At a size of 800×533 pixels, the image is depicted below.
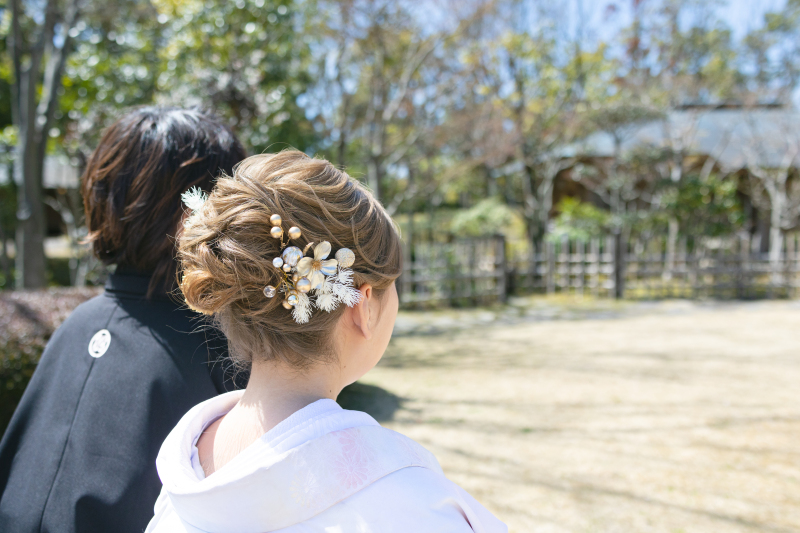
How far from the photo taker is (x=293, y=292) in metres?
0.77

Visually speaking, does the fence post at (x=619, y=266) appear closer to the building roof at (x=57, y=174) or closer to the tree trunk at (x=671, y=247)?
the tree trunk at (x=671, y=247)

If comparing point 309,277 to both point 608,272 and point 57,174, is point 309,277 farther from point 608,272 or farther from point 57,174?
point 608,272

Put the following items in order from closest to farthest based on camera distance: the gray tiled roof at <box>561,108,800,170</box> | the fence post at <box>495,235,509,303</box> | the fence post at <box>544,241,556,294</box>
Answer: the fence post at <box>495,235,509,303</box>, the fence post at <box>544,241,556,294</box>, the gray tiled roof at <box>561,108,800,170</box>

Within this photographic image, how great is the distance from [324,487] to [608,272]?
995 cm

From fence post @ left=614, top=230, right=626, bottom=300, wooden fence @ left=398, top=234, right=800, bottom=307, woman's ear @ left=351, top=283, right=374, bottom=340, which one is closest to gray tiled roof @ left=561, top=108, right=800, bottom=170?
wooden fence @ left=398, top=234, right=800, bottom=307

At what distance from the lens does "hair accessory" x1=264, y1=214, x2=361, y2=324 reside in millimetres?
752

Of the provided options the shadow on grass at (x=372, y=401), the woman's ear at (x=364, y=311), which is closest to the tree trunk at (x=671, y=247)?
the shadow on grass at (x=372, y=401)

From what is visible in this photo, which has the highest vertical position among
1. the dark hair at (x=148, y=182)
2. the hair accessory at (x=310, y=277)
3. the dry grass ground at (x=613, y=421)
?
the dark hair at (x=148, y=182)

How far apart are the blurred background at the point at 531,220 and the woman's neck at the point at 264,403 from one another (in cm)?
119

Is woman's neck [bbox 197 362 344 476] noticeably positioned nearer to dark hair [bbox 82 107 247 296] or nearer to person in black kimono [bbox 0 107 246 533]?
person in black kimono [bbox 0 107 246 533]

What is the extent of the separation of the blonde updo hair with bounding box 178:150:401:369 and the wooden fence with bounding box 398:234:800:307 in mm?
8311

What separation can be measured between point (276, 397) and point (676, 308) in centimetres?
945

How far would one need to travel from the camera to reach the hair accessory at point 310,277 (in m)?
0.75

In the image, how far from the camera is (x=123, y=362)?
1.12 metres
